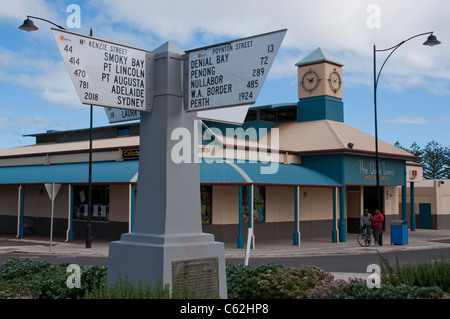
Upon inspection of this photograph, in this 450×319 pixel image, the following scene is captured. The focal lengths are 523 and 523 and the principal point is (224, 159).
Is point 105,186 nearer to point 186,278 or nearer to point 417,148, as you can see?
point 186,278

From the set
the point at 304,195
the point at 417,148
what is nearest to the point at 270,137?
the point at 304,195

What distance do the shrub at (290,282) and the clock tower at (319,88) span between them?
26339 mm

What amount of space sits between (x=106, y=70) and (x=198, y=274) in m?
2.88

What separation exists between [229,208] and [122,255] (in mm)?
18398

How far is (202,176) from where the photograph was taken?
74.5 feet

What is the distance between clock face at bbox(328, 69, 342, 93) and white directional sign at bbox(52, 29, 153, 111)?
28.8 meters

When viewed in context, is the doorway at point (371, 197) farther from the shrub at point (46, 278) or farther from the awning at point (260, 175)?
the shrub at point (46, 278)

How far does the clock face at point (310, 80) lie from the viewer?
1358 inches

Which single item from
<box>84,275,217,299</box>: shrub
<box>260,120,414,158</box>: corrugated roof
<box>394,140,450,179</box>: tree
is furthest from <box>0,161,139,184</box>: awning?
<box>394,140,450,179</box>: tree

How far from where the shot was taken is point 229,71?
6520 mm

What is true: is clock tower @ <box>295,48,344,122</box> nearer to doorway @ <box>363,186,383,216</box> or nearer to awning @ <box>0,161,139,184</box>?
doorway @ <box>363,186,383,216</box>

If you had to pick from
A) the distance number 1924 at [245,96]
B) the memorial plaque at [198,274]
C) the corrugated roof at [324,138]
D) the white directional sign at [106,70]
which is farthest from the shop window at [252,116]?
the distance number 1924 at [245,96]

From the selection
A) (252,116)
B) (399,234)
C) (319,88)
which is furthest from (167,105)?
(252,116)

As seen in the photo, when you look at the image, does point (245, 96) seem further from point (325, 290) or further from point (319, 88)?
point (319, 88)
